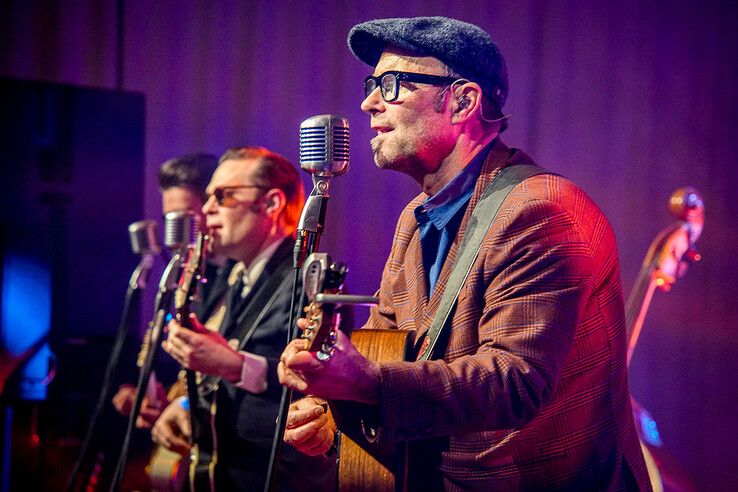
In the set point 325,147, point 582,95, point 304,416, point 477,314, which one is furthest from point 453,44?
point 582,95

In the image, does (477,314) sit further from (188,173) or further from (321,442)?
(188,173)

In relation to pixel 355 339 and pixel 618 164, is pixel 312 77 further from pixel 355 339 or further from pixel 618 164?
pixel 355 339

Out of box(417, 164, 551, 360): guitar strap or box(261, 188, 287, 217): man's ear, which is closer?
box(417, 164, 551, 360): guitar strap

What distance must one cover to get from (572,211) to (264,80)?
11.7 feet

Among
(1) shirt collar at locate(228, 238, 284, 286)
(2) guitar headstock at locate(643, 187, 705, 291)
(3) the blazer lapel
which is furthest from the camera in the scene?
(1) shirt collar at locate(228, 238, 284, 286)

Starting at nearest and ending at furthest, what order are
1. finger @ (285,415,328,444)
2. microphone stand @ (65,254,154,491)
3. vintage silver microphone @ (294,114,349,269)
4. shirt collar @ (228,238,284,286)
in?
vintage silver microphone @ (294,114,349,269), finger @ (285,415,328,444), shirt collar @ (228,238,284,286), microphone stand @ (65,254,154,491)

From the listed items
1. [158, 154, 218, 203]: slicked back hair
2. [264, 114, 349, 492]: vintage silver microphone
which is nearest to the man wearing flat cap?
[264, 114, 349, 492]: vintage silver microphone

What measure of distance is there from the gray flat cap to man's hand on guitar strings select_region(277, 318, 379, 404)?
1.02m

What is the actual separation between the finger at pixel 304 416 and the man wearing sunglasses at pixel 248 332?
92cm

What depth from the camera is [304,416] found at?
2.25 meters

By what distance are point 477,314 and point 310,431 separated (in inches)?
22.4

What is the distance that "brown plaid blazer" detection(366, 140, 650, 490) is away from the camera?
68.1 inches

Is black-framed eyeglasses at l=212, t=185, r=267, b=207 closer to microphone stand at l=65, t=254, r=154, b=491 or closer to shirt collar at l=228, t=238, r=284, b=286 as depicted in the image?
shirt collar at l=228, t=238, r=284, b=286

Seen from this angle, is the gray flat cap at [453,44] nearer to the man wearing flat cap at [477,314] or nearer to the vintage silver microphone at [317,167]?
the man wearing flat cap at [477,314]
